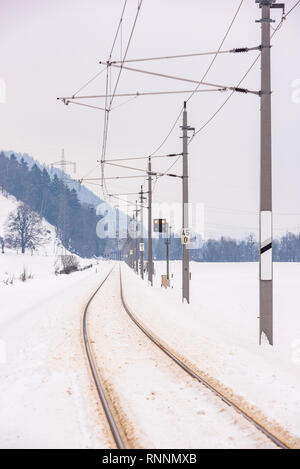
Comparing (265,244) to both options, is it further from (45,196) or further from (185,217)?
(45,196)

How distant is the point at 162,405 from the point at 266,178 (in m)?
7.28

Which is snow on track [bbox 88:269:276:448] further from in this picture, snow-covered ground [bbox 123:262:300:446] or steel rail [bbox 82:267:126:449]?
snow-covered ground [bbox 123:262:300:446]

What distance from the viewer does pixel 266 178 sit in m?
12.0

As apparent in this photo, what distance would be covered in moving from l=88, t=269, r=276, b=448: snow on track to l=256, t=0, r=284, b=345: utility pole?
325cm

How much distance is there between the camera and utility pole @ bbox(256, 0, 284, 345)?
470 inches

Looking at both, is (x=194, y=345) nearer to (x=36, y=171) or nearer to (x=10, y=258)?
(x=10, y=258)

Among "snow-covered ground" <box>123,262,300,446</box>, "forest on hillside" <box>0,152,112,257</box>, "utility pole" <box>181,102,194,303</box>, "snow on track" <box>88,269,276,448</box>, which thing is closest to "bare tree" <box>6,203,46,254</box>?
"forest on hillside" <box>0,152,112,257</box>

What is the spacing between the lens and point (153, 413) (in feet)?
21.1

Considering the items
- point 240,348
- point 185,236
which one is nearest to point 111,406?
point 240,348

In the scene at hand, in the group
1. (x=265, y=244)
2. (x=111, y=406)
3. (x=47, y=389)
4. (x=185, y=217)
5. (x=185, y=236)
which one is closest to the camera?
(x=111, y=406)

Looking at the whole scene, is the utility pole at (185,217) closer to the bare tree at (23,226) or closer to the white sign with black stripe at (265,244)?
the white sign with black stripe at (265,244)

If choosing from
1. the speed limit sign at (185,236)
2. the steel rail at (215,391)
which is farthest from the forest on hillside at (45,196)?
the steel rail at (215,391)

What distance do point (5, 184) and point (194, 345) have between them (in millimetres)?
162990

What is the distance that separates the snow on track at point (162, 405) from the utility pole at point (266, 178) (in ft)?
10.7
